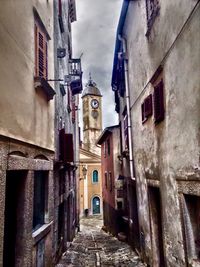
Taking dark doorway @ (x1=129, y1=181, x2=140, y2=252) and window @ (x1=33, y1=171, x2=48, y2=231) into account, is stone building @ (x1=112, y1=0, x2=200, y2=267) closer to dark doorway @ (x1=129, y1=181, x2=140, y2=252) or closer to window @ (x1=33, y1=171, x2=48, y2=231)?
dark doorway @ (x1=129, y1=181, x2=140, y2=252)

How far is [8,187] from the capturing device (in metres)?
6.00

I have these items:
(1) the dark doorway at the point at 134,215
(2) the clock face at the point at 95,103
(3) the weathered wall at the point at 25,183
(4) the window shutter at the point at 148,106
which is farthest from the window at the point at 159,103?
(2) the clock face at the point at 95,103

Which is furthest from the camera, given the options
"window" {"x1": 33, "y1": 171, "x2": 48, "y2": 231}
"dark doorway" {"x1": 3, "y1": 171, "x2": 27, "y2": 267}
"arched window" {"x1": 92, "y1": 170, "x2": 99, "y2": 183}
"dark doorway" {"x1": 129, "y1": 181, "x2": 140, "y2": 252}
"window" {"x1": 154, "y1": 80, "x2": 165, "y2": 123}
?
"arched window" {"x1": 92, "y1": 170, "x2": 99, "y2": 183}

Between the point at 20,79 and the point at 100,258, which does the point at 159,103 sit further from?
the point at 100,258

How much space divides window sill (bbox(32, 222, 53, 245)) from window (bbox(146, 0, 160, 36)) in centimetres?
649

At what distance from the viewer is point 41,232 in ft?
23.1

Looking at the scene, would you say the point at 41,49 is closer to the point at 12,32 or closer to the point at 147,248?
the point at 12,32

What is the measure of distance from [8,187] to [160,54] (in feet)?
16.5

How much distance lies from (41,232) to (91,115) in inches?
1951

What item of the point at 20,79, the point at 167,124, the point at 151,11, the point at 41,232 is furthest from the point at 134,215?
the point at 151,11

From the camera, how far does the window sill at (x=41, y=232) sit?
21.3 feet

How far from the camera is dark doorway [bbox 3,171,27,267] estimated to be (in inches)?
227

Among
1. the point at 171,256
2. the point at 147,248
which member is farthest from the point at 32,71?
the point at 147,248

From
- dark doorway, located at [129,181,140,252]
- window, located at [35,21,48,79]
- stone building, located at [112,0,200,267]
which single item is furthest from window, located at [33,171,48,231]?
dark doorway, located at [129,181,140,252]
